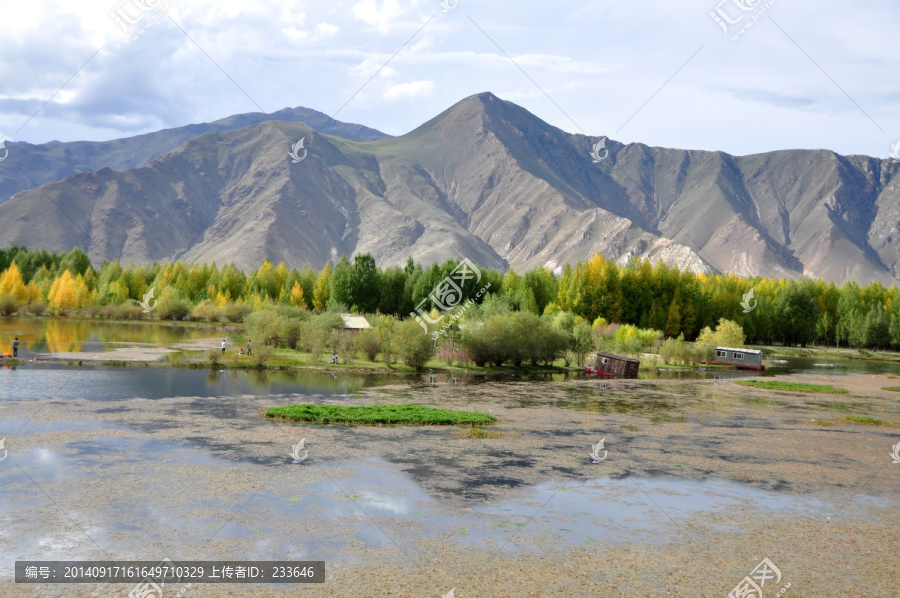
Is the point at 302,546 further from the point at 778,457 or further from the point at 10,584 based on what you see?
the point at 778,457

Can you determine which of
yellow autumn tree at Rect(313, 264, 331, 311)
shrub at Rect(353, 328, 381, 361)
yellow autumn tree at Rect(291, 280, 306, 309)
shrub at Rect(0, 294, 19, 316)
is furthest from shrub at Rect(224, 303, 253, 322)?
shrub at Rect(353, 328, 381, 361)

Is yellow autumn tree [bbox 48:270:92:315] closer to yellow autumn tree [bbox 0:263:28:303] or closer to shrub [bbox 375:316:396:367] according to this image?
yellow autumn tree [bbox 0:263:28:303]

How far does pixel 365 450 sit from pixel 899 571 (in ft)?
63.2

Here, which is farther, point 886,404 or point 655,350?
point 655,350

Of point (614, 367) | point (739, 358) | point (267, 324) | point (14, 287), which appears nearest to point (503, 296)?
point (614, 367)

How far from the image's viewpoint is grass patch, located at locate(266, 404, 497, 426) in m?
37.0

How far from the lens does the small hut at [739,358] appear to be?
93938 millimetres

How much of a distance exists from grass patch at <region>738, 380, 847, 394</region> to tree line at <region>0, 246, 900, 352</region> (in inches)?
1278

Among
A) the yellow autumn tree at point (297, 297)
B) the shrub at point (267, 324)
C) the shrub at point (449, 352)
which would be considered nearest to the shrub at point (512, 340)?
the shrub at point (449, 352)

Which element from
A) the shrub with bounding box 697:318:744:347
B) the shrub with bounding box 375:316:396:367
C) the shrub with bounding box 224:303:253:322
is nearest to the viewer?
the shrub with bounding box 375:316:396:367

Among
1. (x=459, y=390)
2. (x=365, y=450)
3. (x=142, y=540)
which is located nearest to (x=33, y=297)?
(x=459, y=390)

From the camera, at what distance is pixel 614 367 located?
7669 centimetres

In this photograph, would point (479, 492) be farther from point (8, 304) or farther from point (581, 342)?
point (8, 304)

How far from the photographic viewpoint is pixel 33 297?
11906 centimetres
